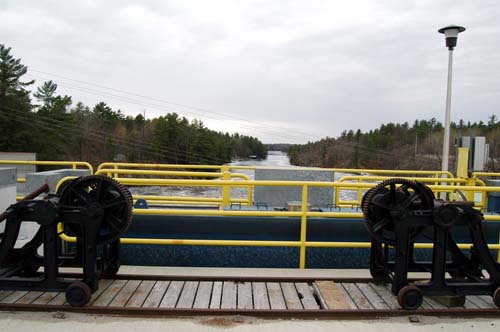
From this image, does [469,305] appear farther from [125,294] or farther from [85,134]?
[85,134]

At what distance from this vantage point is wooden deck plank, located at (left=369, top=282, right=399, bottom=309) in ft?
12.2

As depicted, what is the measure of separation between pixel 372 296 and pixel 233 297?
1478mm

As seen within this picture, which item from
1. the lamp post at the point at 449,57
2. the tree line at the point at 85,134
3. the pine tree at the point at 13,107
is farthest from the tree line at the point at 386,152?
the lamp post at the point at 449,57

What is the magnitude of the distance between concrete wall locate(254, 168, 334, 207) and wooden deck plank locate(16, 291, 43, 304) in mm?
4039

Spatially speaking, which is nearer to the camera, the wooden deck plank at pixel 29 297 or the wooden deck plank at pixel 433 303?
the wooden deck plank at pixel 29 297

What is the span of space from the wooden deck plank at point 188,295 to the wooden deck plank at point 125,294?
0.52 metres

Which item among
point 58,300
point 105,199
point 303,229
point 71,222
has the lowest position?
point 58,300

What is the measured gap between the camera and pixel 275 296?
384cm

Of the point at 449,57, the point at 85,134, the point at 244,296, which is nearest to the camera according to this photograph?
the point at 244,296

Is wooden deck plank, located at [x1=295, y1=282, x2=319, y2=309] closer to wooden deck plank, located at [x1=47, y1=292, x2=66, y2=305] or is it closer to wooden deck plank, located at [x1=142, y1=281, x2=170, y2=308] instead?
wooden deck plank, located at [x1=142, y1=281, x2=170, y2=308]

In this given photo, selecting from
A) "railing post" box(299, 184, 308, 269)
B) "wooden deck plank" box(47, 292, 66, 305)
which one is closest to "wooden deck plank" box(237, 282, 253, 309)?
"railing post" box(299, 184, 308, 269)

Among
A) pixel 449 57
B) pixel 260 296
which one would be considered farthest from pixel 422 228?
pixel 449 57

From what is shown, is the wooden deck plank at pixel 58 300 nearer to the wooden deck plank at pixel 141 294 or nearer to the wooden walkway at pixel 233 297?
the wooden walkway at pixel 233 297

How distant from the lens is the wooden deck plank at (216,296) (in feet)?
11.9
